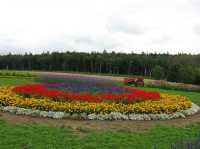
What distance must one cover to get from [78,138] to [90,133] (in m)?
0.66

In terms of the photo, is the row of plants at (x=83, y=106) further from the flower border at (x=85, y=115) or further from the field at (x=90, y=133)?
the field at (x=90, y=133)

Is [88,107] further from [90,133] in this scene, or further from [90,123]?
[90,133]

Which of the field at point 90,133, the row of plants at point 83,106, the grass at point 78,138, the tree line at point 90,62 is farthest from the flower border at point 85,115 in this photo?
the tree line at point 90,62

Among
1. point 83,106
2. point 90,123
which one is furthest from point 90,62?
point 90,123

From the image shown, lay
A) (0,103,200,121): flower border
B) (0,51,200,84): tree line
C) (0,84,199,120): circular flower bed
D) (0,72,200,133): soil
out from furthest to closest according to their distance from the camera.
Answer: (0,51,200,84): tree line
(0,84,199,120): circular flower bed
(0,103,200,121): flower border
(0,72,200,133): soil

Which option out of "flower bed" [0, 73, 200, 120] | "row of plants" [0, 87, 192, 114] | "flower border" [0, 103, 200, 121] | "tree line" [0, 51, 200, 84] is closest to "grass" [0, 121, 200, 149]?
"flower border" [0, 103, 200, 121]

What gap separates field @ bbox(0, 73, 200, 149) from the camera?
760 centimetres

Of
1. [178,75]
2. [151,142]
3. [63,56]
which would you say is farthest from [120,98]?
[63,56]

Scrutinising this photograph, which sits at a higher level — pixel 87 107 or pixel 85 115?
pixel 87 107

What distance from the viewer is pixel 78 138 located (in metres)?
8.13

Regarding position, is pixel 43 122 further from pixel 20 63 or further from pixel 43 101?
pixel 20 63

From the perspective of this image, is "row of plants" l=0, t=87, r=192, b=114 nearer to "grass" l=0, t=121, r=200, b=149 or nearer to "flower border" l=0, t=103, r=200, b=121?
"flower border" l=0, t=103, r=200, b=121

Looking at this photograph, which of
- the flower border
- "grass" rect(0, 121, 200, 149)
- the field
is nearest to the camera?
"grass" rect(0, 121, 200, 149)

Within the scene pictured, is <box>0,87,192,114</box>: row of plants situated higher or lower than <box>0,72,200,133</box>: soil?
higher
